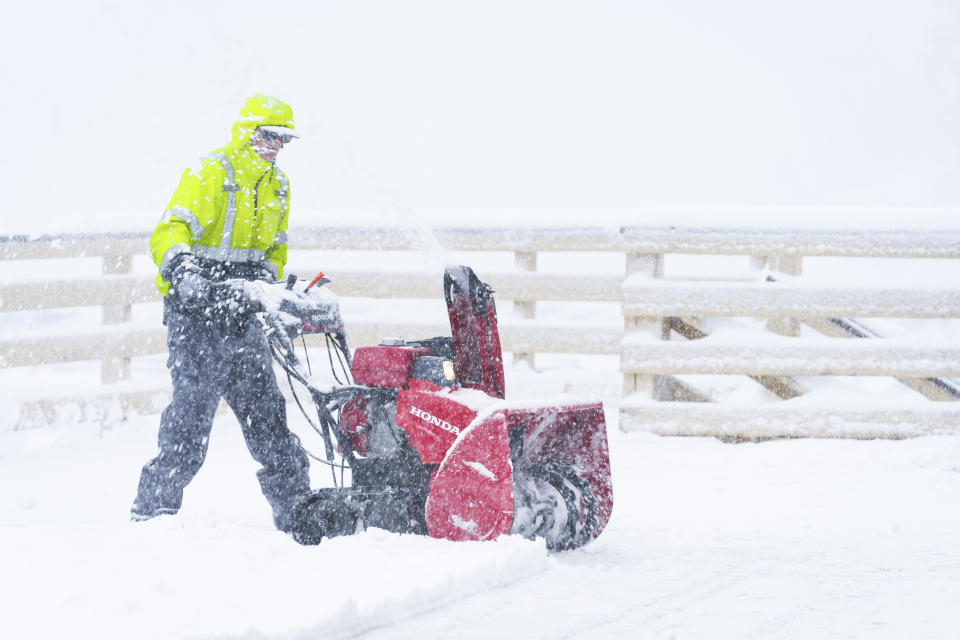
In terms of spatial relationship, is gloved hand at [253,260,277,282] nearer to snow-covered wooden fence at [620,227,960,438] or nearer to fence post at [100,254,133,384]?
snow-covered wooden fence at [620,227,960,438]

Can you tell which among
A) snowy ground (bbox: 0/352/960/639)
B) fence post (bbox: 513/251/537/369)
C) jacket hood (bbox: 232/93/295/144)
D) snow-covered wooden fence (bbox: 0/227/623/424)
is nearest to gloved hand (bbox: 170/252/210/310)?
jacket hood (bbox: 232/93/295/144)

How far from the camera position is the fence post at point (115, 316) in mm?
6617

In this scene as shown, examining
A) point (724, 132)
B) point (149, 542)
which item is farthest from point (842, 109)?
point (149, 542)

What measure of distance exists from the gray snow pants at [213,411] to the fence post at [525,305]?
2693 mm

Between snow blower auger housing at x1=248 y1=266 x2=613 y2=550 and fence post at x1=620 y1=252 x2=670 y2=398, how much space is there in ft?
7.49

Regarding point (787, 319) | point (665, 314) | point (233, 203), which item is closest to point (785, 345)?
point (787, 319)

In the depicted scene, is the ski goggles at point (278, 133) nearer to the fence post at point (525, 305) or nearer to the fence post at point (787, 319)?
the fence post at point (525, 305)

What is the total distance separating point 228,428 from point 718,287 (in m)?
3.11

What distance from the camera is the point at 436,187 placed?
86.8ft

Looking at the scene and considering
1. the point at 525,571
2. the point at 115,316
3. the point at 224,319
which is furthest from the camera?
the point at 115,316

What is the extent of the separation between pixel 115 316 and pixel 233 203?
310 cm

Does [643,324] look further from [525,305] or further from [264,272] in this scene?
[264,272]

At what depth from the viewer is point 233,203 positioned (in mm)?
4082

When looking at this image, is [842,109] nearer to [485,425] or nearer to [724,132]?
[724,132]
